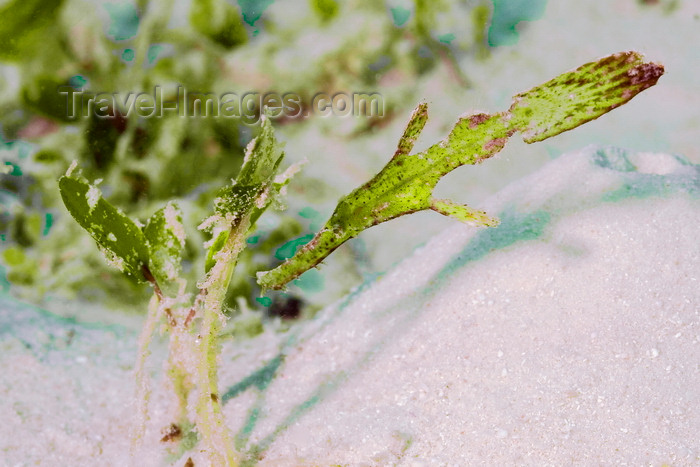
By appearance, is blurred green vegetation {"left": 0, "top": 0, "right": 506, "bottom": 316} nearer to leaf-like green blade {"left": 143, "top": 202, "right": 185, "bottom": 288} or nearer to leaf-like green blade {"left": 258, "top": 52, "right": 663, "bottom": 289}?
leaf-like green blade {"left": 143, "top": 202, "right": 185, "bottom": 288}

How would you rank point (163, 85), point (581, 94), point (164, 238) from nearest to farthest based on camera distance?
1. point (581, 94)
2. point (164, 238)
3. point (163, 85)

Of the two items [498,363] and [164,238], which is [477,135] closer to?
[498,363]

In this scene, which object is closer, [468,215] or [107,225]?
[468,215]

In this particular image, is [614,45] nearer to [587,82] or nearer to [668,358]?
[587,82]

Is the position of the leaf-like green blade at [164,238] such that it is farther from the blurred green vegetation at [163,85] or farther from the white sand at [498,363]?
the blurred green vegetation at [163,85]

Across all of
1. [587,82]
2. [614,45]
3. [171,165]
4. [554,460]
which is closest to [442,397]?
[554,460]

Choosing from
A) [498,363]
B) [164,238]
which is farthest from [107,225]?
[498,363]

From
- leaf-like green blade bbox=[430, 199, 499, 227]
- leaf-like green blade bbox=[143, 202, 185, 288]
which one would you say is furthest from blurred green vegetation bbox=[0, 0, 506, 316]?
leaf-like green blade bbox=[430, 199, 499, 227]
